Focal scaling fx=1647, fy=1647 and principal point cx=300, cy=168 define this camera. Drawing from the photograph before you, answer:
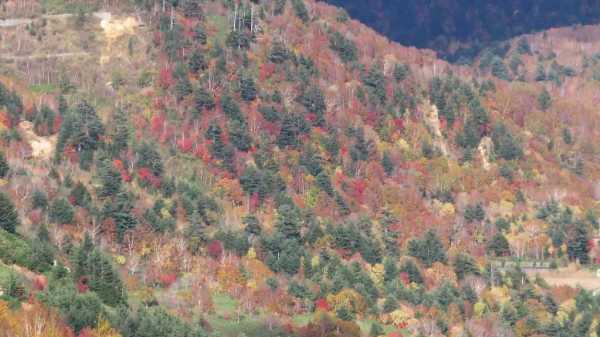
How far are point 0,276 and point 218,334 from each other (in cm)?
3215

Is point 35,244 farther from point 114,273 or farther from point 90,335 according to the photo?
point 90,335

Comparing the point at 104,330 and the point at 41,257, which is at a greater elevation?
the point at 41,257

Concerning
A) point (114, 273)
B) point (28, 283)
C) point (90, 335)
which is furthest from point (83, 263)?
point (90, 335)

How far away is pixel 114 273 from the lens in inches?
7781

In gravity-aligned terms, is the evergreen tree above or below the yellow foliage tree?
above

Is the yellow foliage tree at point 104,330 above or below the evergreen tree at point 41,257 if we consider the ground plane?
below

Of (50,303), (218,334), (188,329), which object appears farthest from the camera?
(218,334)

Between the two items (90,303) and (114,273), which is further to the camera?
(114,273)

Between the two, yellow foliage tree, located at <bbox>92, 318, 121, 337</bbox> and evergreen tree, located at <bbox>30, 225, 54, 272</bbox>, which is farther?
evergreen tree, located at <bbox>30, 225, 54, 272</bbox>

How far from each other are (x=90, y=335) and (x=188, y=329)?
20.0 metres

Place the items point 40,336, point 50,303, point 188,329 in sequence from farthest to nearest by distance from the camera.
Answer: point 188,329 < point 50,303 < point 40,336

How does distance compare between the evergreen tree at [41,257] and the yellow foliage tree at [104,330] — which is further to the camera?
the evergreen tree at [41,257]

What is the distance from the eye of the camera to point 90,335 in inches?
6531

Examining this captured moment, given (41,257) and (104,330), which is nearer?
(104,330)
